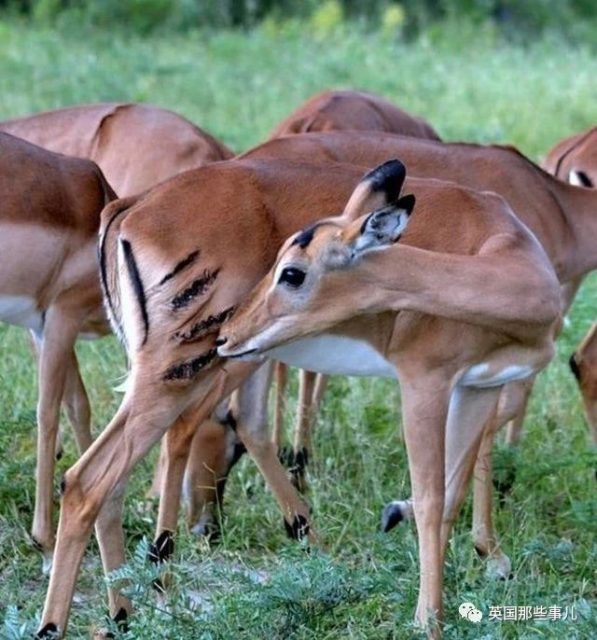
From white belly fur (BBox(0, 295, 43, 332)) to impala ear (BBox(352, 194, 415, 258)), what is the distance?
132 cm

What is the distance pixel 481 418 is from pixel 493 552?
0.45 metres

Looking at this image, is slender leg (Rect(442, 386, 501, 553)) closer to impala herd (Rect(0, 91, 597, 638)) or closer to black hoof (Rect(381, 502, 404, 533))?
impala herd (Rect(0, 91, 597, 638))

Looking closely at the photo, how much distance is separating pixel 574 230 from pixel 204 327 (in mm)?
1951

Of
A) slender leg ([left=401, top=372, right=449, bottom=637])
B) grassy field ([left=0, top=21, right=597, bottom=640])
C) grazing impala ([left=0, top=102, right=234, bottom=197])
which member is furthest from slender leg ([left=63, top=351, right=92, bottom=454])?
slender leg ([left=401, top=372, right=449, bottom=637])

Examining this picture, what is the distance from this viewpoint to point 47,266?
5102 mm

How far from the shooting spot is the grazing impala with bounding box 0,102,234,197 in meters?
6.50

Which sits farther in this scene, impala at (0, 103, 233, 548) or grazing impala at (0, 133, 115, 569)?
impala at (0, 103, 233, 548)

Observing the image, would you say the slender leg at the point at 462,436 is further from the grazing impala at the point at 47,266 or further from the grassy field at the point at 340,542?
the grazing impala at the point at 47,266

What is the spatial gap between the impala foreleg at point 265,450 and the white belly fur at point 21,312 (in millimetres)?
760

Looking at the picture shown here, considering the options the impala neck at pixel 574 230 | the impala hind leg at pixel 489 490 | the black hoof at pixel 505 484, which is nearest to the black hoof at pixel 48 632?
the impala hind leg at pixel 489 490

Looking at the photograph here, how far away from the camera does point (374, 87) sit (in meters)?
13.6

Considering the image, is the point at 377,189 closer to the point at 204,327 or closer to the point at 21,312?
the point at 204,327

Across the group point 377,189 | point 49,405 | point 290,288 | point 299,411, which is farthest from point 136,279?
point 299,411

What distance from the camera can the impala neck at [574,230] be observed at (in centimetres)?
587
